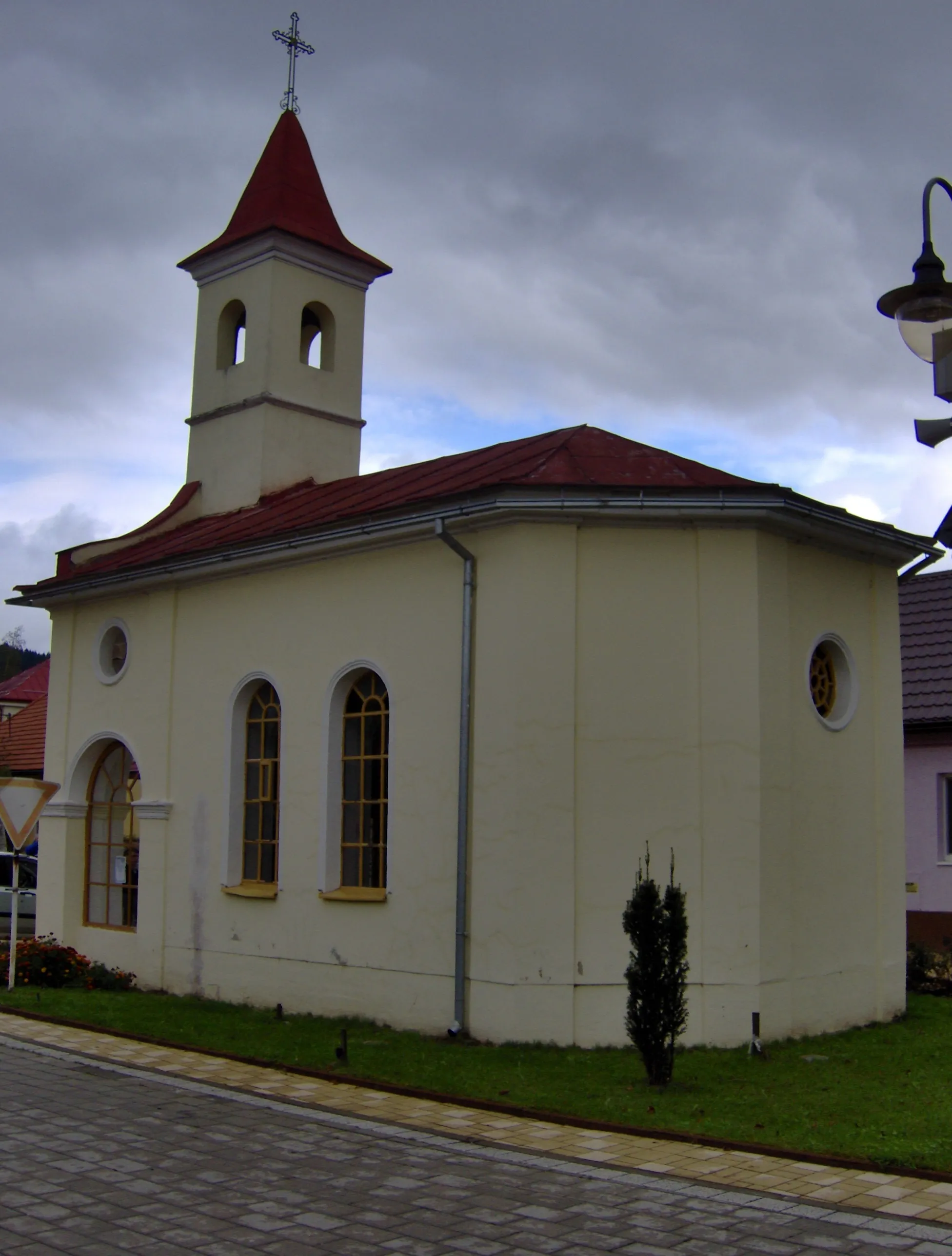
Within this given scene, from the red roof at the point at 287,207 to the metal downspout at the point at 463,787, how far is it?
26.5 feet

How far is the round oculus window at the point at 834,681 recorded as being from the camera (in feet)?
42.4

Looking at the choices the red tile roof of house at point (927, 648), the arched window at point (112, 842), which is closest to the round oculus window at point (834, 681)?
the red tile roof of house at point (927, 648)

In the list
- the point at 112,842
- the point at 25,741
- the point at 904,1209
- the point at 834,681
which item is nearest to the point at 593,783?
the point at 834,681

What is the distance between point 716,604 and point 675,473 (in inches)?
58.4

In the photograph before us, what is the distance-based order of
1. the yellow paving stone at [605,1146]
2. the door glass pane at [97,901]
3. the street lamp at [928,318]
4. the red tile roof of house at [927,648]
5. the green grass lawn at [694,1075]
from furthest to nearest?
1. the red tile roof of house at [927,648]
2. the door glass pane at [97,901]
3. the green grass lawn at [694,1075]
4. the yellow paving stone at [605,1146]
5. the street lamp at [928,318]

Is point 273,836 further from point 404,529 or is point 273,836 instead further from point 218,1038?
point 404,529

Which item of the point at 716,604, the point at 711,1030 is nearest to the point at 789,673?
the point at 716,604

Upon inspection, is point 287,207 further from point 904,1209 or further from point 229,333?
point 904,1209

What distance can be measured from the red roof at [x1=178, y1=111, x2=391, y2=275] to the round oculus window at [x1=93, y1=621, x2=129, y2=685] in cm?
587

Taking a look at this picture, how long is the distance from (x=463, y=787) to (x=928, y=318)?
6813 millimetres

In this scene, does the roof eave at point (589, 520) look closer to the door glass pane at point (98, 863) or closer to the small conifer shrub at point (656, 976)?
the small conifer shrub at point (656, 976)

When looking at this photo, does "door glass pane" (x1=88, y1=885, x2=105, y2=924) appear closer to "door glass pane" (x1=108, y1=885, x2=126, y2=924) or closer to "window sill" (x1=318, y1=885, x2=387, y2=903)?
"door glass pane" (x1=108, y1=885, x2=126, y2=924)

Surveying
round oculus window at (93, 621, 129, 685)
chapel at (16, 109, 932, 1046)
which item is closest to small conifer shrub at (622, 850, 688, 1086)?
chapel at (16, 109, 932, 1046)

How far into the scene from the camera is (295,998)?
1332 cm
